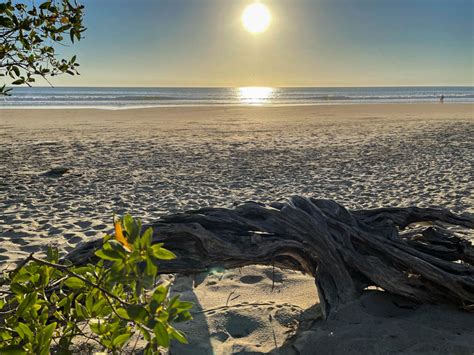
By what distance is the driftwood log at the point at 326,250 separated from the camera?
126 inches

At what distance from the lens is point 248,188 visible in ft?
26.2

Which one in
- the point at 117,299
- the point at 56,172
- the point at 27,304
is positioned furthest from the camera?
the point at 56,172

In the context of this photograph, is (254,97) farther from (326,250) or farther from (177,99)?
(326,250)

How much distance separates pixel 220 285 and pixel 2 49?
8.95 ft

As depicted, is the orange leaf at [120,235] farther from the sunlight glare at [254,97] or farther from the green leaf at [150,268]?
the sunlight glare at [254,97]

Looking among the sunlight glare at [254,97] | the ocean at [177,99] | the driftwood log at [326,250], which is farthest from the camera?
the sunlight glare at [254,97]

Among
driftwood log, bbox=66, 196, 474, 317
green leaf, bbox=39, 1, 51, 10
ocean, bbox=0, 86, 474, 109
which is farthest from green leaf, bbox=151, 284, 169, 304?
ocean, bbox=0, 86, 474, 109

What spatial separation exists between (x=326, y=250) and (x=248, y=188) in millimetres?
4719

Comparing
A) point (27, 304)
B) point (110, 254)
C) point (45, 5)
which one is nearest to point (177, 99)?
point (45, 5)

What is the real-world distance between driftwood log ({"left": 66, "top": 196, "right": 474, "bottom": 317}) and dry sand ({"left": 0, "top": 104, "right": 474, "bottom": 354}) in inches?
7.0

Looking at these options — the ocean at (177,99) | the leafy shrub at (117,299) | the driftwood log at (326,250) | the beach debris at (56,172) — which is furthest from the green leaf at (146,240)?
the ocean at (177,99)

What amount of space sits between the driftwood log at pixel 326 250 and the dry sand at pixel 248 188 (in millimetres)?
178

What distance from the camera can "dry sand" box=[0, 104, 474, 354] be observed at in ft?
9.91

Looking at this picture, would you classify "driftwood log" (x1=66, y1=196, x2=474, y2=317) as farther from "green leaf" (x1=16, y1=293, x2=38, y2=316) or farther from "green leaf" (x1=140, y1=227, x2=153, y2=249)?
"green leaf" (x1=140, y1=227, x2=153, y2=249)
